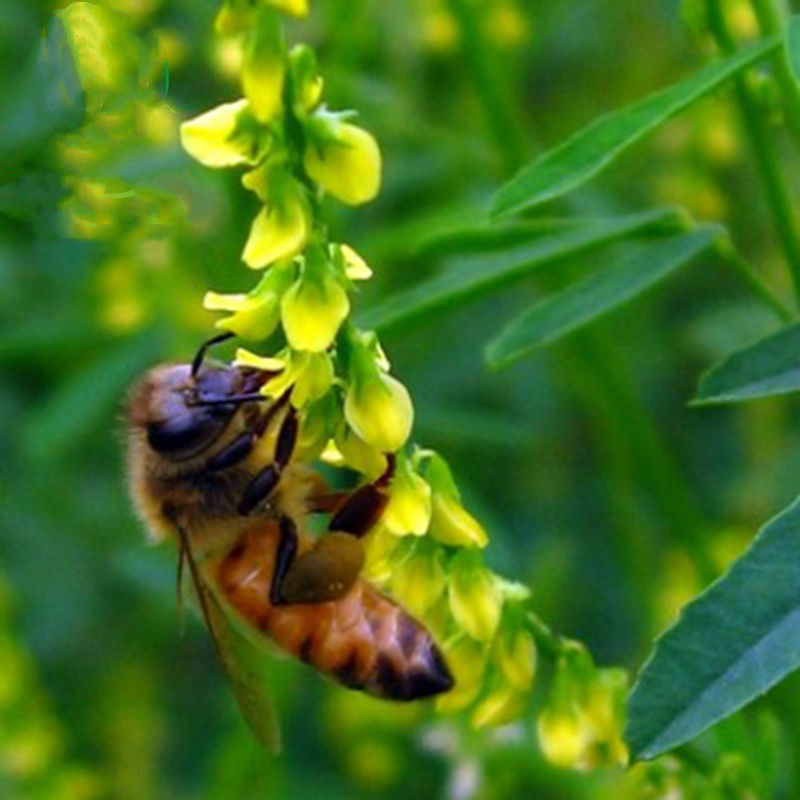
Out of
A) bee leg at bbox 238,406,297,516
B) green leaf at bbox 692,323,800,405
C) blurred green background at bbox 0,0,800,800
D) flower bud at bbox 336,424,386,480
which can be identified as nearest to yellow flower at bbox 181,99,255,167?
flower bud at bbox 336,424,386,480

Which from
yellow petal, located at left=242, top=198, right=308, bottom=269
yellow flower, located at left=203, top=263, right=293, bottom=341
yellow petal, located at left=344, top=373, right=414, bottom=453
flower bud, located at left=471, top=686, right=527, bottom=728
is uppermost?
yellow petal, located at left=242, top=198, right=308, bottom=269

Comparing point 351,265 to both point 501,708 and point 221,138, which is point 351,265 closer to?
point 221,138

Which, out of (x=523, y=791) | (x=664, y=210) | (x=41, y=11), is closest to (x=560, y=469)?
(x=523, y=791)

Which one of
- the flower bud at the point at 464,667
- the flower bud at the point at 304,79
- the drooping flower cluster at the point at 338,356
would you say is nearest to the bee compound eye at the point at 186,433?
the drooping flower cluster at the point at 338,356

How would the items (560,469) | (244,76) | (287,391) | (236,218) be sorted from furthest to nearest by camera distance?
(560,469)
(236,218)
(287,391)
(244,76)

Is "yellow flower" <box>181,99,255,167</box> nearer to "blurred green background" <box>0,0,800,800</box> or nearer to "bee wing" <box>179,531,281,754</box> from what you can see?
"bee wing" <box>179,531,281,754</box>

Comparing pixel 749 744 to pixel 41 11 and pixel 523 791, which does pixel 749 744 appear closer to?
pixel 523 791

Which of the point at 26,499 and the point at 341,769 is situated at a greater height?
the point at 26,499
